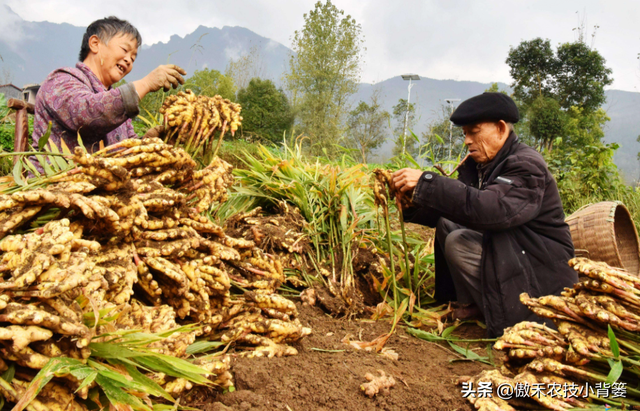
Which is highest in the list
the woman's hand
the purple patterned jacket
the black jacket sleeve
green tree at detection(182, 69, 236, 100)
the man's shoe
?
green tree at detection(182, 69, 236, 100)

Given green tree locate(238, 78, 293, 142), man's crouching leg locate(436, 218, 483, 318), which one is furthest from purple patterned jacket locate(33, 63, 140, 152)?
green tree locate(238, 78, 293, 142)

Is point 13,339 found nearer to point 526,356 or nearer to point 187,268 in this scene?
point 187,268

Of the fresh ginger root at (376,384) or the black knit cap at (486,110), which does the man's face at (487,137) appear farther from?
the fresh ginger root at (376,384)

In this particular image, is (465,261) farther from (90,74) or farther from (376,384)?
(90,74)

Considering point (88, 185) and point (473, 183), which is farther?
point (473, 183)

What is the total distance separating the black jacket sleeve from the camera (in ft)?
7.82

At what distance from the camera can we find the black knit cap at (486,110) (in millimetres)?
→ 2598

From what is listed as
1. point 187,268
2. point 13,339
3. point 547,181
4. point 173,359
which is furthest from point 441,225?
point 13,339

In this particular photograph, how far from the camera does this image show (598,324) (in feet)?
4.84

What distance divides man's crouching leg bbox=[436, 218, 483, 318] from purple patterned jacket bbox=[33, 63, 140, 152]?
2.24m

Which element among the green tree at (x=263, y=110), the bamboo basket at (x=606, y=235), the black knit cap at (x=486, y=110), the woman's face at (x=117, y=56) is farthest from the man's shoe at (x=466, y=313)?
the green tree at (x=263, y=110)

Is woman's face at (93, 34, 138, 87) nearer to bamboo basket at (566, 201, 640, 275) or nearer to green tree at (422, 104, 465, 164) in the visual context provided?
green tree at (422, 104, 465, 164)

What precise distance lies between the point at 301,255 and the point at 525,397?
6.07 feet

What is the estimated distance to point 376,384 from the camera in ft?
5.65
